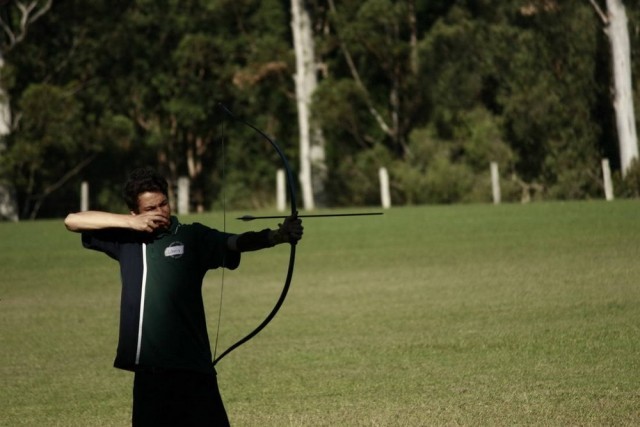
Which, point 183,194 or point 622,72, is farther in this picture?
point 183,194

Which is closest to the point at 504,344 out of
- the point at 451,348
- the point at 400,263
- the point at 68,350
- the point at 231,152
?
the point at 451,348

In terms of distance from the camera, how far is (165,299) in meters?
6.13

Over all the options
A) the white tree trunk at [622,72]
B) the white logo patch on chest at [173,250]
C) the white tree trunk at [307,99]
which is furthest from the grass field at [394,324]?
the white tree trunk at [307,99]

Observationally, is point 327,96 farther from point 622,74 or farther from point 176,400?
point 176,400

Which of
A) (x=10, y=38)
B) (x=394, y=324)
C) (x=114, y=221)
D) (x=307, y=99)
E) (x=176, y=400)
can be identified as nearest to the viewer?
(x=176, y=400)

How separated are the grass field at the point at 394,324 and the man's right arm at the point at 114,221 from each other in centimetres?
344

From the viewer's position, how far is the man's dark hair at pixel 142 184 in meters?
6.19

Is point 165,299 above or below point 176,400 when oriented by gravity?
above

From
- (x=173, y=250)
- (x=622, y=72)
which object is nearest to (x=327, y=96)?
(x=622, y=72)

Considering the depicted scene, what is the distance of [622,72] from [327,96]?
9857mm

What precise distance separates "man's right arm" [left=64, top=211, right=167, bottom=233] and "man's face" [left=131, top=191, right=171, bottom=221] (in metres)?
0.05

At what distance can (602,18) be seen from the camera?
3584 cm

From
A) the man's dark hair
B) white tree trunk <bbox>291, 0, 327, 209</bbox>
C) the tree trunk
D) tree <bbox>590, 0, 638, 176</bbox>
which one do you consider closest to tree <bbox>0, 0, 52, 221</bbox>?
the tree trunk

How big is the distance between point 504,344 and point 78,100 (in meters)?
32.8
